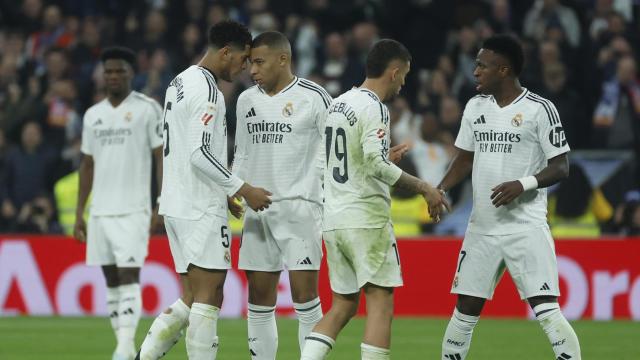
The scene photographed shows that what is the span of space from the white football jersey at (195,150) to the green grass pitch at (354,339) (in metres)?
2.86

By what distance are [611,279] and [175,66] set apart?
287 inches

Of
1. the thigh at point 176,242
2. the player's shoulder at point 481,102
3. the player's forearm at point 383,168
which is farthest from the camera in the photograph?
the player's shoulder at point 481,102

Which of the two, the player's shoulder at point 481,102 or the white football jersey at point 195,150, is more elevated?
the player's shoulder at point 481,102

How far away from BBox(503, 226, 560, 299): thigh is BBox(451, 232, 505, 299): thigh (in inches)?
3.4

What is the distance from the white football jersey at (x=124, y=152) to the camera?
35.8 ft

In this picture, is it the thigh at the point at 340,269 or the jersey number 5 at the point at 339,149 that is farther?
the thigh at the point at 340,269

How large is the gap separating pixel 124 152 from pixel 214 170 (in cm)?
286

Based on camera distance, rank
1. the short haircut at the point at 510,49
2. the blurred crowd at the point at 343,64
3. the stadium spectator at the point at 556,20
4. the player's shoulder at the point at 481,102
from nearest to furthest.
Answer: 1. the short haircut at the point at 510,49
2. the player's shoulder at the point at 481,102
3. the blurred crowd at the point at 343,64
4. the stadium spectator at the point at 556,20

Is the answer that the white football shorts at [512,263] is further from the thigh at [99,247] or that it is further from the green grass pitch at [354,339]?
the thigh at [99,247]

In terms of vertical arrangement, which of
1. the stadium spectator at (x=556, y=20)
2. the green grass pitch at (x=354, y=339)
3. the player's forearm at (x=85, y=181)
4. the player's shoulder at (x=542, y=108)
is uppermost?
the stadium spectator at (x=556, y=20)

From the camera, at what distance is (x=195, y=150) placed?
827cm

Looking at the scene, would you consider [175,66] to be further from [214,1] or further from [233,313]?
[233,313]

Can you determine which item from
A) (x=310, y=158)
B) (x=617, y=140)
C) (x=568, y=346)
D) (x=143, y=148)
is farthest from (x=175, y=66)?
(x=568, y=346)

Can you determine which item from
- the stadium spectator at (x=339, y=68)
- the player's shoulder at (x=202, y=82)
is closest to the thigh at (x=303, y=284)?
the player's shoulder at (x=202, y=82)
